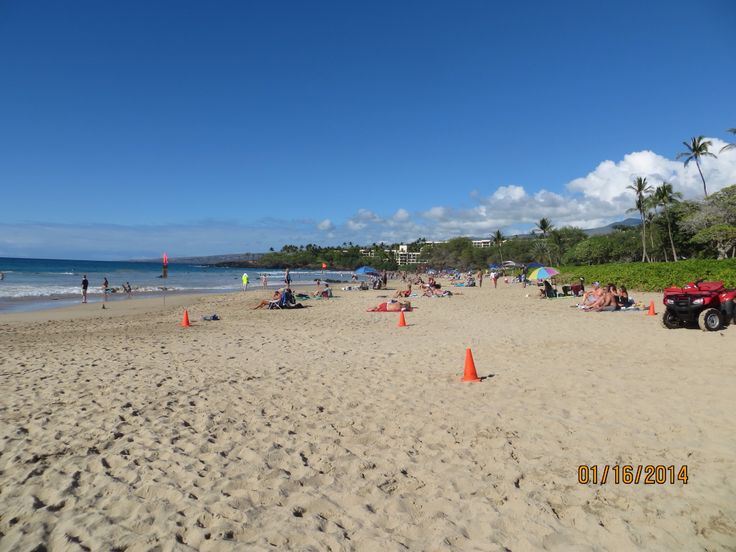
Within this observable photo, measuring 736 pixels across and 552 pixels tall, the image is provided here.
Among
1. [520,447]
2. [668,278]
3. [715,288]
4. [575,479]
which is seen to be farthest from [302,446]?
[668,278]

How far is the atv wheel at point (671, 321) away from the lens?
11099mm

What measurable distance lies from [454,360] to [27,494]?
652cm

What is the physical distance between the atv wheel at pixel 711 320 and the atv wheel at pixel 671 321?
0.58 meters

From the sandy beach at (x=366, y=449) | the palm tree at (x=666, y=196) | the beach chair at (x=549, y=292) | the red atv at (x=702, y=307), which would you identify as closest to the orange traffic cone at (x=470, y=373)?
the sandy beach at (x=366, y=449)

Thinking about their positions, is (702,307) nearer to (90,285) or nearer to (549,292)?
(549,292)

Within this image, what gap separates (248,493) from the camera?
350 cm

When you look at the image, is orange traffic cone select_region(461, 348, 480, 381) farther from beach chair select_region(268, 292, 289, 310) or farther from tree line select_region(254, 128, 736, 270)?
tree line select_region(254, 128, 736, 270)

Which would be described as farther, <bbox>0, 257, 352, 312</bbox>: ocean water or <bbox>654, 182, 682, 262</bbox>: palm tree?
<bbox>654, 182, 682, 262</bbox>: palm tree

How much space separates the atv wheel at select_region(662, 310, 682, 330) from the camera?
11.1 m

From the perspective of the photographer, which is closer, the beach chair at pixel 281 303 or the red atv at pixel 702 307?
the red atv at pixel 702 307

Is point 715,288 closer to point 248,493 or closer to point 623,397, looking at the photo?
point 623,397

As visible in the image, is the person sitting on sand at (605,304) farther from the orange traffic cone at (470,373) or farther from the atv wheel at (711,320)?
the orange traffic cone at (470,373)

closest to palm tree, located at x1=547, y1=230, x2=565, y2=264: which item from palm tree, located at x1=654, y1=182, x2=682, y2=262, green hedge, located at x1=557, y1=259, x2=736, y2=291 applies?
palm tree, located at x1=654, y1=182, x2=682, y2=262

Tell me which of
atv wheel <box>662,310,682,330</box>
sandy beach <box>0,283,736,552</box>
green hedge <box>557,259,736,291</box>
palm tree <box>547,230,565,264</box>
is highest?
palm tree <box>547,230,565,264</box>
